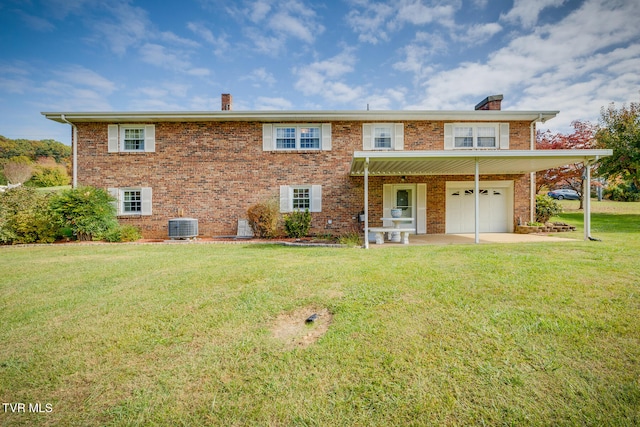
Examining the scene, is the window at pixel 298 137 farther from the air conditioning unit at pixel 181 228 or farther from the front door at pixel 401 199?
the air conditioning unit at pixel 181 228

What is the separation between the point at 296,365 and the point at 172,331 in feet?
5.46

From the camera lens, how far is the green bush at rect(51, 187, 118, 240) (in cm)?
1002

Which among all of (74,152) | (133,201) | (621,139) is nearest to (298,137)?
(133,201)

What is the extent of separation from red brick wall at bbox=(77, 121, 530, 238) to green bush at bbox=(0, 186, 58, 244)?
1870 millimetres

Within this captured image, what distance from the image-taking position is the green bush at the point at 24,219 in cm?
964

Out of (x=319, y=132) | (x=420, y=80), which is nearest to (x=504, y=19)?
(x=420, y=80)

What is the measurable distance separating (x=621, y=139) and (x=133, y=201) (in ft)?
81.9

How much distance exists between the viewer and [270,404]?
212 cm

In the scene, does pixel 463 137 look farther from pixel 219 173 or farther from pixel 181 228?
pixel 181 228

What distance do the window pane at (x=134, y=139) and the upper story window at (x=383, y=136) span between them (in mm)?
9711

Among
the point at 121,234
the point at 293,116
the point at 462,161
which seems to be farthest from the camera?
the point at 293,116

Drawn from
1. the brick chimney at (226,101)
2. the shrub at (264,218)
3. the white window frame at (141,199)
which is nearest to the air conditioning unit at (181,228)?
the white window frame at (141,199)

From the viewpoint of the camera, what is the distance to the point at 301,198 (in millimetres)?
11969

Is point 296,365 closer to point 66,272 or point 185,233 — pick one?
point 66,272
